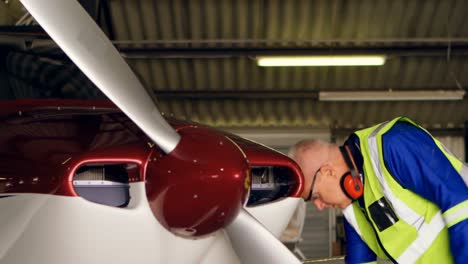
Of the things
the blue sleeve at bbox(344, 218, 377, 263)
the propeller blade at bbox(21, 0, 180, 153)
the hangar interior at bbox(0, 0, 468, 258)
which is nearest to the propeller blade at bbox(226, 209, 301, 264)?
the propeller blade at bbox(21, 0, 180, 153)

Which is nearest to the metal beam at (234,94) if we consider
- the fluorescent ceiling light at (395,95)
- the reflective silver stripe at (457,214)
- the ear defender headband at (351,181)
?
the fluorescent ceiling light at (395,95)

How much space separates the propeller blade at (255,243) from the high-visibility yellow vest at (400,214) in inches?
24.2

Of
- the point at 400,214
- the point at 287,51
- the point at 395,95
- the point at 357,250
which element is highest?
the point at 287,51

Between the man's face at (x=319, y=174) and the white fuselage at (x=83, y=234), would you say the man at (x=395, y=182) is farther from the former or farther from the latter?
the white fuselage at (x=83, y=234)

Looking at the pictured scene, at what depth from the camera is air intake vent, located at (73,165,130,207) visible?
1771 mm

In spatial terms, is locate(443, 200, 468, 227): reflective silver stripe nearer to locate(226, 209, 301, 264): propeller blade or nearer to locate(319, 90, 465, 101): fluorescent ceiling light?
locate(226, 209, 301, 264): propeller blade

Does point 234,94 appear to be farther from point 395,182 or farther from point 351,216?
point 395,182

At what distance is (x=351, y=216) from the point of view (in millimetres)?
2889

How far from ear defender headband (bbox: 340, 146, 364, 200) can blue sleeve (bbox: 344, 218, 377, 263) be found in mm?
424

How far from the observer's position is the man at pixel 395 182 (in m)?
2.33

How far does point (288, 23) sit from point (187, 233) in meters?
7.36

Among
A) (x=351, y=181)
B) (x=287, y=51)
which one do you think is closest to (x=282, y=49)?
(x=287, y=51)

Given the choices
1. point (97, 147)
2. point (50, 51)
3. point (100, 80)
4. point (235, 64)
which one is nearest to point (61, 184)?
point (97, 147)

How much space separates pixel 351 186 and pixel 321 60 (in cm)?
656
